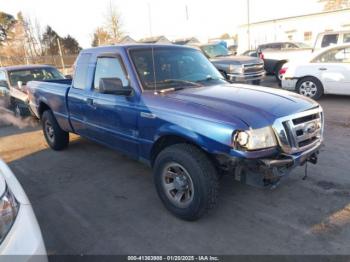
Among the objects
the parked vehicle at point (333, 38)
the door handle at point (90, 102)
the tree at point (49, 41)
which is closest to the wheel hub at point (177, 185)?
the door handle at point (90, 102)

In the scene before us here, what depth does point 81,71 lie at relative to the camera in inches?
195

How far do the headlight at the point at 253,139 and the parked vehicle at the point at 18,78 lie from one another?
7.63 metres

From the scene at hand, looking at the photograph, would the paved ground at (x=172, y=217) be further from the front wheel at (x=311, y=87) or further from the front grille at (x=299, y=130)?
the front wheel at (x=311, y=87)

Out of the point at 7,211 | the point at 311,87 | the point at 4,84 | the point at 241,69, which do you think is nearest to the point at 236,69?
the point at 241,69

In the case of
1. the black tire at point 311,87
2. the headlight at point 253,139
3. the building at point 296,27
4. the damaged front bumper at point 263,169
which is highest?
the building at point 296,27

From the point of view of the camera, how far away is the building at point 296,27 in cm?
3170

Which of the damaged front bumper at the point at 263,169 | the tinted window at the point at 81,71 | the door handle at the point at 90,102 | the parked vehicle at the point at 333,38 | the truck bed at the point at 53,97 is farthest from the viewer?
the parked vehicle at the point at 333,38

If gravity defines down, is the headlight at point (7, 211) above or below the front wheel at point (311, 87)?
above

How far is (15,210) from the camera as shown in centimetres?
222

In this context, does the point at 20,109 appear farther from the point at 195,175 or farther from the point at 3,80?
the point at 195,175

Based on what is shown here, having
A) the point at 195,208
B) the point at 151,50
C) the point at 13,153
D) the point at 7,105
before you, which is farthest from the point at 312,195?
the point at 7,105

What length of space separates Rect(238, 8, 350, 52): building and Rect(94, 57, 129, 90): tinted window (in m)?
29.9

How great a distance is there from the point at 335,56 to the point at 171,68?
261 inches

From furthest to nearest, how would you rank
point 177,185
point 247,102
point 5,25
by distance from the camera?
1. point 5,25
2. point 177,185
3. point 247,102
